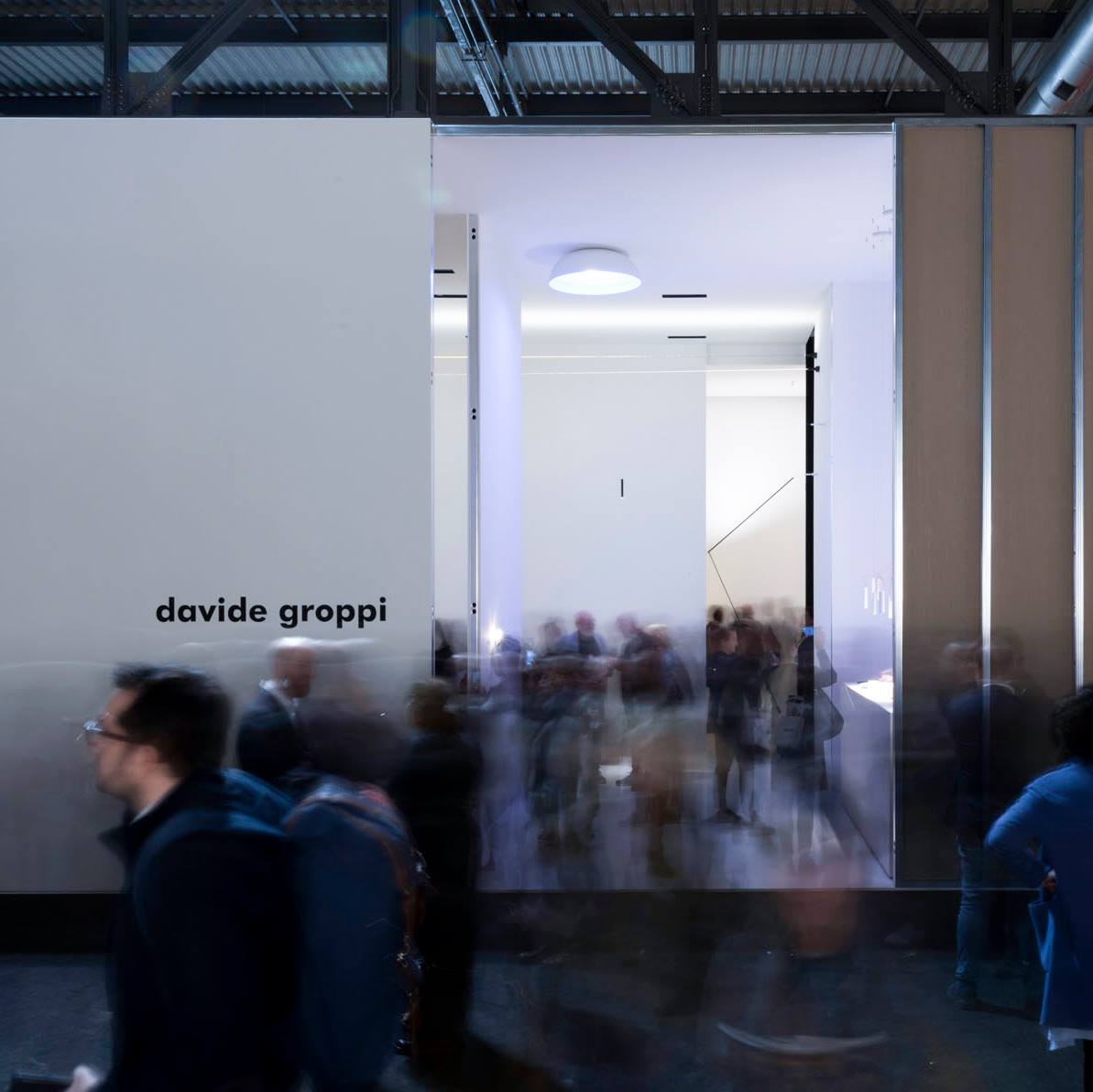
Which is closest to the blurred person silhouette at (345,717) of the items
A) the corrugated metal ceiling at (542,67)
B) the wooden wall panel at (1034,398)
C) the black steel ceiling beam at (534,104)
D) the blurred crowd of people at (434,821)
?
the blurred crowd of people at (434,821)

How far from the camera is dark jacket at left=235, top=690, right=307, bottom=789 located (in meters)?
2.87

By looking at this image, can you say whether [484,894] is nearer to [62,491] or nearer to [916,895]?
[916,895]

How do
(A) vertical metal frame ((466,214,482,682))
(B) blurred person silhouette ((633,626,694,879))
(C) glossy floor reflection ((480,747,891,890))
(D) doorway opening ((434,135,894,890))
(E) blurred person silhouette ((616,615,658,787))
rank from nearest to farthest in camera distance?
(C) glossy floor reflection ((480,747,891,890)) → (D) doorway opening ((434,135,894,890)) → (A) vertical metal frame ((466,214,482,682)) → (B) blurred person silhouette ((633,626,694,879)) → (E) blurred person silhouette ((616,615,658,787))

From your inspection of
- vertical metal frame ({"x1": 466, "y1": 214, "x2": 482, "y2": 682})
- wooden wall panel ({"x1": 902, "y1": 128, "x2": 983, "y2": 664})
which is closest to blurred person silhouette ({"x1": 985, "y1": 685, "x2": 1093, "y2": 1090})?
wooden wall panel ({"x1": 902, "y1": 128, "x2": 983, "y2": 664})

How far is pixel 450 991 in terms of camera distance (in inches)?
135

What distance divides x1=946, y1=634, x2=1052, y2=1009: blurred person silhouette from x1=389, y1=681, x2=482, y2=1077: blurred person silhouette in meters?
1.97

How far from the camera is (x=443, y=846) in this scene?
3164 millimetres

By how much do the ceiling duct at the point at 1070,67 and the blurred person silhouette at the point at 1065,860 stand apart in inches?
129

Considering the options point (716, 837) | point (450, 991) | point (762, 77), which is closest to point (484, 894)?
point (450, 991)

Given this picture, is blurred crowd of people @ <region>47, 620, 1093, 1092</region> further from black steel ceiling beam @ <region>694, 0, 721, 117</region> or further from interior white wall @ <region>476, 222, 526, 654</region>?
black steel ceiling beam @ <region>694, 0, 721, 117</region>

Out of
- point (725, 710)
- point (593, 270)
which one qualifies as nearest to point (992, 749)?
point (725, 710)

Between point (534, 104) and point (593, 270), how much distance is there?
242cm

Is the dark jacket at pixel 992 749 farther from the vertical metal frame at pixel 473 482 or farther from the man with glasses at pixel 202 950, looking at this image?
the man with glasses at pixel 202 950

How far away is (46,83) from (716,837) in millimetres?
7174
